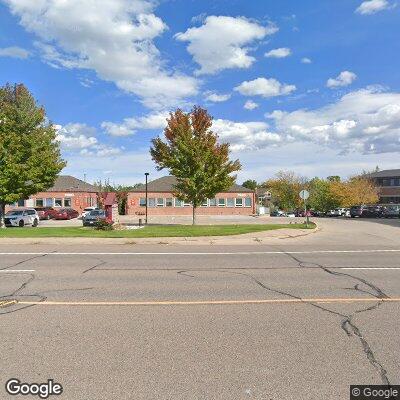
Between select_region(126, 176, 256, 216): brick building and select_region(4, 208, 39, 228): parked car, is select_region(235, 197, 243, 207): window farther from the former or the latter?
select_region(4, 208, 39, 228): parked car

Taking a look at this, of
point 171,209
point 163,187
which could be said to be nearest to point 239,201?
point 171,209

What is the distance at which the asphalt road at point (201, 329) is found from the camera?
A: 439 centimetres

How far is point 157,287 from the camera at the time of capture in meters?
9.12

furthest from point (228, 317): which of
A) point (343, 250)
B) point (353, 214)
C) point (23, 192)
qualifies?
point (353, 214)

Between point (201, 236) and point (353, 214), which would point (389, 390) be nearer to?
point (201, 236)

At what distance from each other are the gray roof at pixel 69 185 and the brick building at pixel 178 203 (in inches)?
372

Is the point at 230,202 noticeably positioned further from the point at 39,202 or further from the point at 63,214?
the point at 39,202

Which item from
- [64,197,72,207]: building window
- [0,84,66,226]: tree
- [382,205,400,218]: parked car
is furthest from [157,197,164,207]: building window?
[382,205,400,218]: parked car

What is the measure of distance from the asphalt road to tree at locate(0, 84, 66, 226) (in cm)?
1608

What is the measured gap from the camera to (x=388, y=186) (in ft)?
274

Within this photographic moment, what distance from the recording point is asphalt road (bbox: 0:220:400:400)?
439 cm

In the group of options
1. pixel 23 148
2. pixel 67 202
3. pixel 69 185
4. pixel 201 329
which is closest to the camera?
pixel 201 329

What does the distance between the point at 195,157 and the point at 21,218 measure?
1511 centimetres

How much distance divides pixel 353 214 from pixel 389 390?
2029 inches
